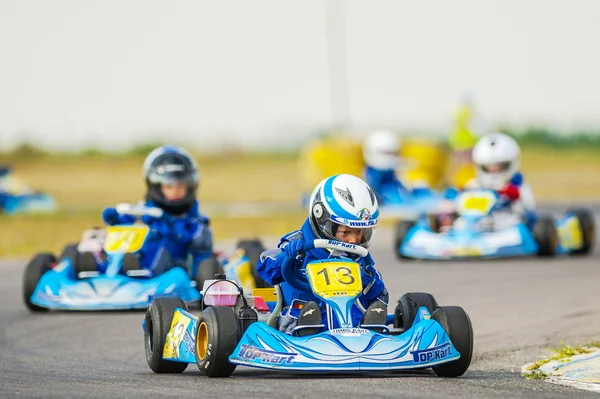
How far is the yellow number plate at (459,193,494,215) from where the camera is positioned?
58.5ft

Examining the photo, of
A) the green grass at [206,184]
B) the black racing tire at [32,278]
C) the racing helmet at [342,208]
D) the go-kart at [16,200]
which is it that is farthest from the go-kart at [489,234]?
the go-kart at [16,200]

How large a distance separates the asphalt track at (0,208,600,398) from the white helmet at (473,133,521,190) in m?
1.32

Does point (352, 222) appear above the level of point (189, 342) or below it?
Answer: above

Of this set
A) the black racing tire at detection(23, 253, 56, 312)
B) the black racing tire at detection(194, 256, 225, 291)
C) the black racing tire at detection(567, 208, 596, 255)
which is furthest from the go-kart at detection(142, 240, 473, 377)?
the black racing tire at detection(567, 208, 596, 255)

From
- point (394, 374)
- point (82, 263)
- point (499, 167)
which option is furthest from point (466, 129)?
point (394, 374)

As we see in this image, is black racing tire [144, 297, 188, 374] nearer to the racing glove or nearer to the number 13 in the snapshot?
the number 13

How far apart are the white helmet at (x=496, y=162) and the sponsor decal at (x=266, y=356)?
1077cm

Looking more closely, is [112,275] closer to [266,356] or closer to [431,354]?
[266,356]

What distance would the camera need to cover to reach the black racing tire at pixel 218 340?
8031mm

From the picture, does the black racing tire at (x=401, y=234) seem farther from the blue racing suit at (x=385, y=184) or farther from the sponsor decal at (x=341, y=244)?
the sponsor decal at (x=341, y=244)

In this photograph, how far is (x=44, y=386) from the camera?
26.1 ft

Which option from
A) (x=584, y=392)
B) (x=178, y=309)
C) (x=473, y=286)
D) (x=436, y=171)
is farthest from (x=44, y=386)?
(x=436, y=171)

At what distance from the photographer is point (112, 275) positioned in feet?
Result: 43.1

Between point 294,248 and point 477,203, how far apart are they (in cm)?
941
